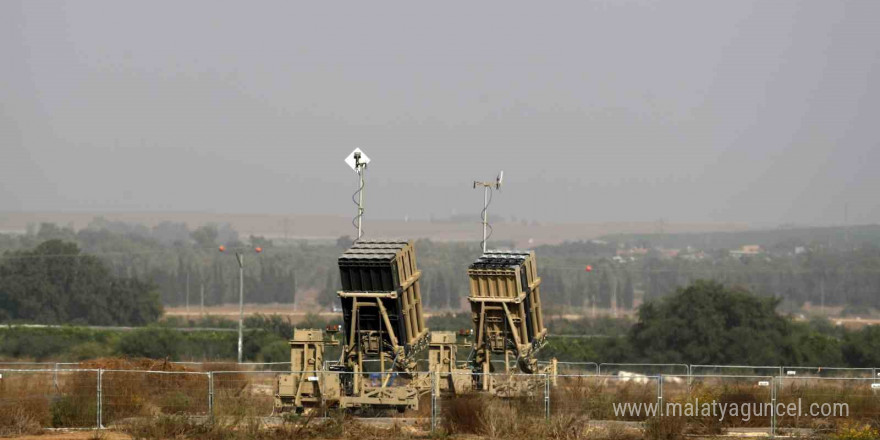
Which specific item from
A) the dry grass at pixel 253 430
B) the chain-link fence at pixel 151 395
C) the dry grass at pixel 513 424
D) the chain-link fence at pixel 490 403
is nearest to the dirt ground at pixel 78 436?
the dry grass at pixel 253 430

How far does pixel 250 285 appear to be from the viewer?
142m

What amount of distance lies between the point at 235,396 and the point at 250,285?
366ft

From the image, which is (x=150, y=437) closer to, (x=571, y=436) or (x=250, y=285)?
(x=571, y=436)

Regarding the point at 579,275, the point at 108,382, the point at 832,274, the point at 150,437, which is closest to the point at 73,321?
the point at 108,382

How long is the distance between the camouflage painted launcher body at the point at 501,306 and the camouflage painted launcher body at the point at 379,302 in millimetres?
2142

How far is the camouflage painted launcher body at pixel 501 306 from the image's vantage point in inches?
1313

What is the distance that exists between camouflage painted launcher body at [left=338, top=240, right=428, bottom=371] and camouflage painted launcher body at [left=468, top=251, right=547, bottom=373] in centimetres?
214

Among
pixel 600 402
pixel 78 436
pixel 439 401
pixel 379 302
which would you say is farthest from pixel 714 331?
pixel 78 436

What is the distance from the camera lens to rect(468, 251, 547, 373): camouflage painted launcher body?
3334cm

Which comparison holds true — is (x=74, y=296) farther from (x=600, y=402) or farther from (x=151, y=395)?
(x=600, y=402)

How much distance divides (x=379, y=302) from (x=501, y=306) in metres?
4.10

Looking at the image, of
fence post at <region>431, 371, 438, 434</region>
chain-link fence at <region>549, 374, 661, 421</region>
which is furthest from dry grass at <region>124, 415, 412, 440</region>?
chain-link fence at <region>549, 374, 661, 421</region>

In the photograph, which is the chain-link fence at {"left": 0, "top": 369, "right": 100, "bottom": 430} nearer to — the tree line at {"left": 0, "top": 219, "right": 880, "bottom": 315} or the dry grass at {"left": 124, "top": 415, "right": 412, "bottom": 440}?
the dry grass at {"left": 124, "top": 415, "right": 412, "bottom": 440}

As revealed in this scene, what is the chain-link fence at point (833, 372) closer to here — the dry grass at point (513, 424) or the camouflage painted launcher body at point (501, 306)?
the camouflage painted launcher body at point (501, 306)
